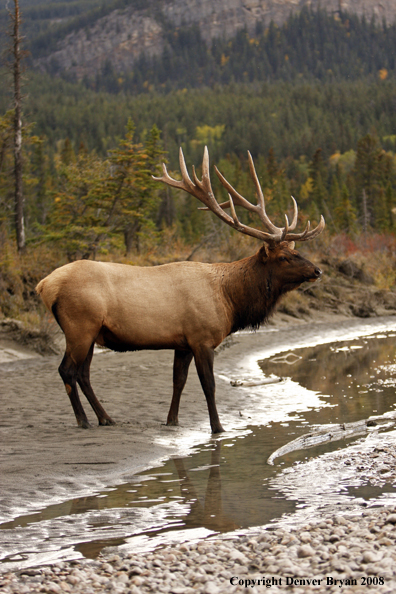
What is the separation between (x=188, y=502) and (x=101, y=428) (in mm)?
2802

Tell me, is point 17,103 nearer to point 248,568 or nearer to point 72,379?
point 72,379

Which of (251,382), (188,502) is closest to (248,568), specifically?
(188,502)

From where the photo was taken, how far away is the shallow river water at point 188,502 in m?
4.84

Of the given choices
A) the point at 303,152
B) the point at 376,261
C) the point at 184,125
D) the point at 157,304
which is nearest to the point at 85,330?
the point at 157,304

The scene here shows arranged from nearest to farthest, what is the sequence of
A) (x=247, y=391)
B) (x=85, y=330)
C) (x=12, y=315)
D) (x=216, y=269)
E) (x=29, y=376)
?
1. (x=85, y=330)
2. (x=216, y=269)
3. (x=247, y=391)
4. (x=29, y=376)
5. (x=12, y=315)

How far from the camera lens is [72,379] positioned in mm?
8312

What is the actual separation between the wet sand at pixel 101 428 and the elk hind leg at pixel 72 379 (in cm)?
12

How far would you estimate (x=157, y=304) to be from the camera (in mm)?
8359

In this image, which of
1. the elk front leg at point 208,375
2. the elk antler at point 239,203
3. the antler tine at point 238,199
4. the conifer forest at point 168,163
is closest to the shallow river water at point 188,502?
the elk front leg at point 208,375

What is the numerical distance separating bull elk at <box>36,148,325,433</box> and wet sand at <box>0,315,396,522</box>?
1.91 feet

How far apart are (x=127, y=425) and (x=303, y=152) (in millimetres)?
128300

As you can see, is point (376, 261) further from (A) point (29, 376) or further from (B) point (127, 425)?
(B) point (127, 425)

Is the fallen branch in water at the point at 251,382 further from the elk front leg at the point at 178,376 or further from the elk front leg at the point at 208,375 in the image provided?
the elk front leg at the point at 208,375

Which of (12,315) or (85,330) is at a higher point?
(85,330)
